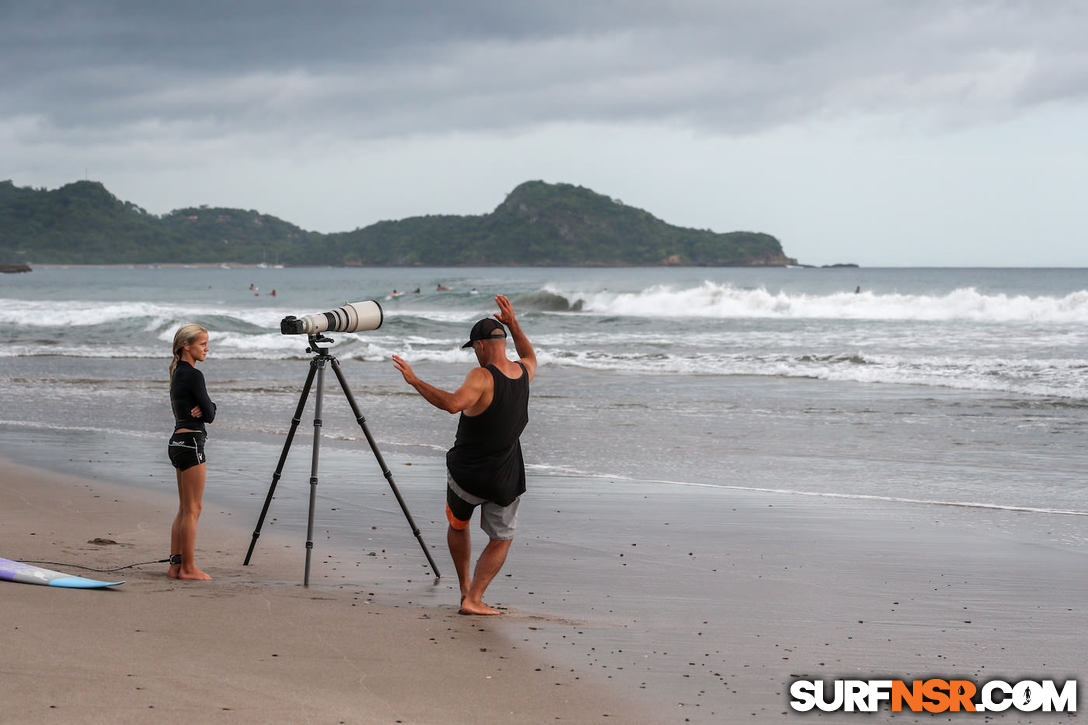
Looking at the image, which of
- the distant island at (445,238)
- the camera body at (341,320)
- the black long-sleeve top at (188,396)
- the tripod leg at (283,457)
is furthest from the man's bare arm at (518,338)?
the distant island at (445,238)

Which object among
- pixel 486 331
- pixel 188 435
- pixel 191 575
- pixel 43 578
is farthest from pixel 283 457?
pixel 486 331

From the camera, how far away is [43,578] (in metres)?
4.90

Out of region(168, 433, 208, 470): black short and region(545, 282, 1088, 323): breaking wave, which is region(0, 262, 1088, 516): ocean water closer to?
region(168, 433, 208, 470): black short

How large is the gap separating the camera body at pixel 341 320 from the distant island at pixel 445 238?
146 meters

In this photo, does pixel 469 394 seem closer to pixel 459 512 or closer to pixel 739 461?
pixel 459 512

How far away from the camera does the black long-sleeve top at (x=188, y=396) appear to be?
532 centimetres

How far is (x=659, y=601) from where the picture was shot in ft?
17.1

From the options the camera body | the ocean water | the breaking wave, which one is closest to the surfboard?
the camera body

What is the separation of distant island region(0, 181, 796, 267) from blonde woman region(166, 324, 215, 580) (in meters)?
146

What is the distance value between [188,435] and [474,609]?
1.87 metres

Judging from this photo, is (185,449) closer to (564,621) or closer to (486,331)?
(486,331)

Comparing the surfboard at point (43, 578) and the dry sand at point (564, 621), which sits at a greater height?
the surfboard at point (43, 578)

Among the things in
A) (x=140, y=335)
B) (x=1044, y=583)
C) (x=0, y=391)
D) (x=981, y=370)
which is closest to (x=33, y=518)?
(x=1044, y=583)

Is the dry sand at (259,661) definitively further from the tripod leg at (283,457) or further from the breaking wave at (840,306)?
the breaking wave at (840,306)
